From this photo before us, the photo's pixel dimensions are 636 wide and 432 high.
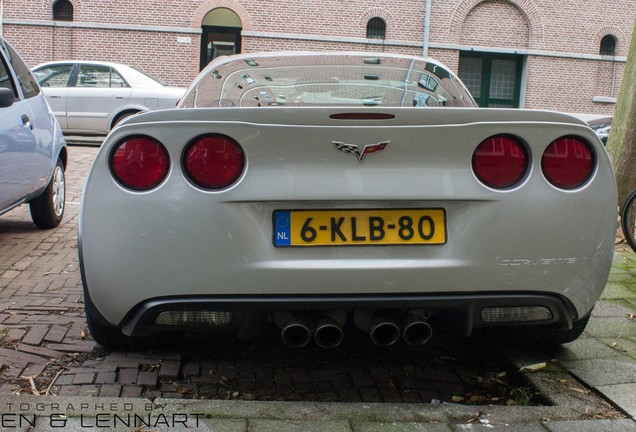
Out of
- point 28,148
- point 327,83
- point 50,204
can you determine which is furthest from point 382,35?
point 327,83

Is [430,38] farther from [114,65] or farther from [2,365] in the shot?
[2,365]

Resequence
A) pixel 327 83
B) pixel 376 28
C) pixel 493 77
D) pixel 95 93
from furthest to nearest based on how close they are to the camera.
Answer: pixel 493 77
pixel 376 28
pixel 95 93
pixel 327 83

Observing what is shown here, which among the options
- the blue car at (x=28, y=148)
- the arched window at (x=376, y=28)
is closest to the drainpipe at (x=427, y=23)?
the arched window at (x=376, y=28)

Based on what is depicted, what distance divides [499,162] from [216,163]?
1.04 metres

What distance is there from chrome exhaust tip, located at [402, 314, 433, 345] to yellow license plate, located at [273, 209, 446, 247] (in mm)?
333

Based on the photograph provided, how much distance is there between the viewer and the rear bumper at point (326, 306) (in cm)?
279

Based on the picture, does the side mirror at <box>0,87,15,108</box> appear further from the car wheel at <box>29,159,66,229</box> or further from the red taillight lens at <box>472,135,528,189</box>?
the red taillight lens at <box>472,135,528,189</box>

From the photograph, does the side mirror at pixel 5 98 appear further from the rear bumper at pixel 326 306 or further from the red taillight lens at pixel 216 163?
the red taillight lens at pixel 216 163

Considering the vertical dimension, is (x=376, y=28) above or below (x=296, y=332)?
above

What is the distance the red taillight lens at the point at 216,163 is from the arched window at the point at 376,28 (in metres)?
24.3

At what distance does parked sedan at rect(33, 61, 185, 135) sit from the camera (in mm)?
16172

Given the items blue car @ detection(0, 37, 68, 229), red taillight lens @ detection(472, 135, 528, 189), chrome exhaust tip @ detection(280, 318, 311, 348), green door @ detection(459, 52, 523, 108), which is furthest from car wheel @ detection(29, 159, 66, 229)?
green door @ detection(459, 52, 523, 108)

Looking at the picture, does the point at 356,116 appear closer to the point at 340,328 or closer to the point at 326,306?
the point at 326,306

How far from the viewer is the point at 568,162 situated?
292 centimetres
